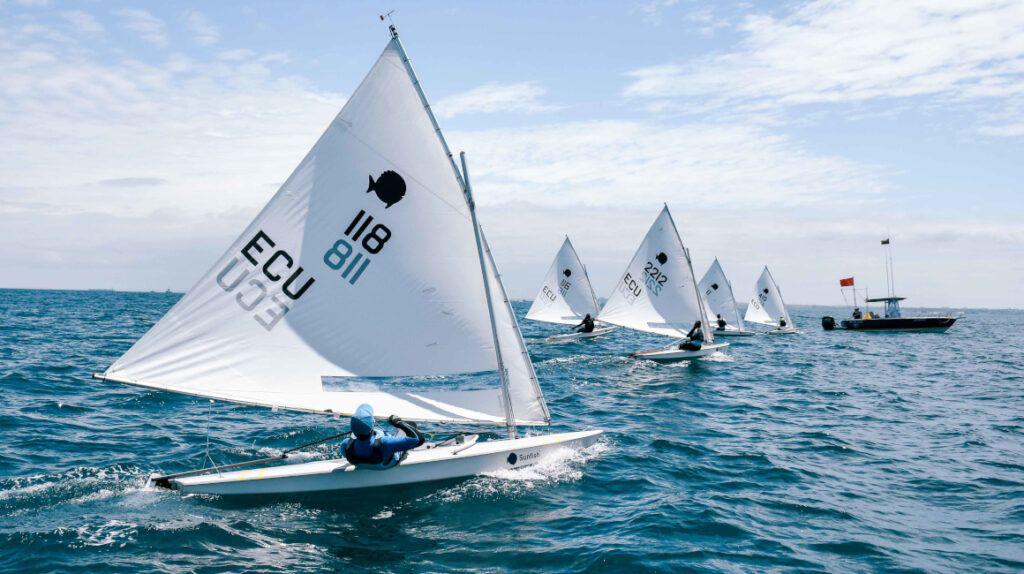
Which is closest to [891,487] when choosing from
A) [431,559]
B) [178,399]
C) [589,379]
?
[431,559]

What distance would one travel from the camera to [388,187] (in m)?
11.7

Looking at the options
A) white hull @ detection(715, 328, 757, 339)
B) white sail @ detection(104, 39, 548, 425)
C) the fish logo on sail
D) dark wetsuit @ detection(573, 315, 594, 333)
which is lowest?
white hull @ detection(715, 328, 757, 339)

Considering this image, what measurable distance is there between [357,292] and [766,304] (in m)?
62.2

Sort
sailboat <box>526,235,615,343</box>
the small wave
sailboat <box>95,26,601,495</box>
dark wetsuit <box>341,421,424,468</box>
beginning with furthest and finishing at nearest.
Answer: sailboat <box>526,235,615,343</box>, dark wetsuit <box>341,421,424,468</box>, sailboat <box>95,26,601,495</box>, the small wave

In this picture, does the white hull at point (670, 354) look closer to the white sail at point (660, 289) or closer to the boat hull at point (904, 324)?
the white sail at point (660, 289)

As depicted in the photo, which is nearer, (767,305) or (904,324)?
(767,305)

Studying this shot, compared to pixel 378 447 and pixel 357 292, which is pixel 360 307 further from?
pixel 378 447

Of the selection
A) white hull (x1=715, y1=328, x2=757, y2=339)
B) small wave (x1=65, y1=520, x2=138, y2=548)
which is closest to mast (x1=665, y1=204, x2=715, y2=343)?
white hull (x1=715, y1=328, x2=757, y2=339)

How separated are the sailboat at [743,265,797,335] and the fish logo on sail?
60250mm

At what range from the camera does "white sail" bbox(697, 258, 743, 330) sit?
181 feet

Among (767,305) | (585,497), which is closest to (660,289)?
(585,497)

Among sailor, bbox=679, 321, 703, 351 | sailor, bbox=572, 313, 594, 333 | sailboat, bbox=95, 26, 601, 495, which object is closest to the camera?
sailboat, bbox=95, 26, 601, 495

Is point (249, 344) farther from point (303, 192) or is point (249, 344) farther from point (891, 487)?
point (891, 487)

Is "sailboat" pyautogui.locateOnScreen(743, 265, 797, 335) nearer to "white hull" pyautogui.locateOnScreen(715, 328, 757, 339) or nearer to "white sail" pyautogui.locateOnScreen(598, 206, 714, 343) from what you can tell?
"white hull" pyautogui.locateOnScreen(715, 328, 757, 339)
